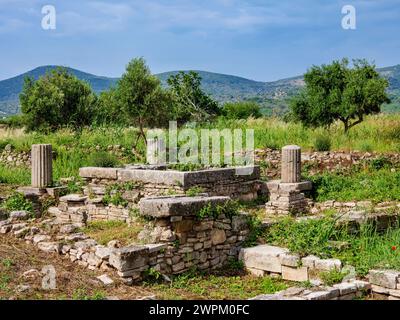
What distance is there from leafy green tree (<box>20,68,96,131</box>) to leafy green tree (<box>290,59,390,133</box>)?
34.3 ft

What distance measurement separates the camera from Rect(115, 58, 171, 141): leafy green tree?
20391mm

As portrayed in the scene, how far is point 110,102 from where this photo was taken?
70.5ft

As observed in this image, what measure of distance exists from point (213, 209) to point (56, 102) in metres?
20.1

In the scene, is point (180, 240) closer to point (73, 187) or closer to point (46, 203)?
point (46, 203)

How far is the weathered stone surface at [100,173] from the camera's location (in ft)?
43.4

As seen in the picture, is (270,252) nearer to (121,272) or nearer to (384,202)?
(121,272)

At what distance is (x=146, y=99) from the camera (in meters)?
20.3

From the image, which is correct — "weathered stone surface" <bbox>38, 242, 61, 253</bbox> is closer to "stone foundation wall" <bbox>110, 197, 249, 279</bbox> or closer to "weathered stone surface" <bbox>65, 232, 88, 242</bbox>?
"weathered stone surface" <bbox>65, 232, 88, 242</bbox>

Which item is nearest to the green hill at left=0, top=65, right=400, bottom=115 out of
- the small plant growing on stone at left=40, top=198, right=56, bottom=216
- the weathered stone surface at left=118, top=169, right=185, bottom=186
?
the small plant growing on stone at left=40, top=198, right=56, bottom=216

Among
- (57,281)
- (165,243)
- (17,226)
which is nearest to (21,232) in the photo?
(17,226)

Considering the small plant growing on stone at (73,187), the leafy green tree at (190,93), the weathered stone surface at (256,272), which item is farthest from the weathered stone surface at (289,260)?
the leafy green tree at (190,93)

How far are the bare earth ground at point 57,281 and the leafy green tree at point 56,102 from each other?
17193 mm

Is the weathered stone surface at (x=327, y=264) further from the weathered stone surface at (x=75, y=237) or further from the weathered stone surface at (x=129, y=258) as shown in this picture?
the weathered stone surface at (x=75, y=237)

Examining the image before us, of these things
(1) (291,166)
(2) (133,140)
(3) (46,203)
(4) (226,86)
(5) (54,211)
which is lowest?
(5) (54,211)
